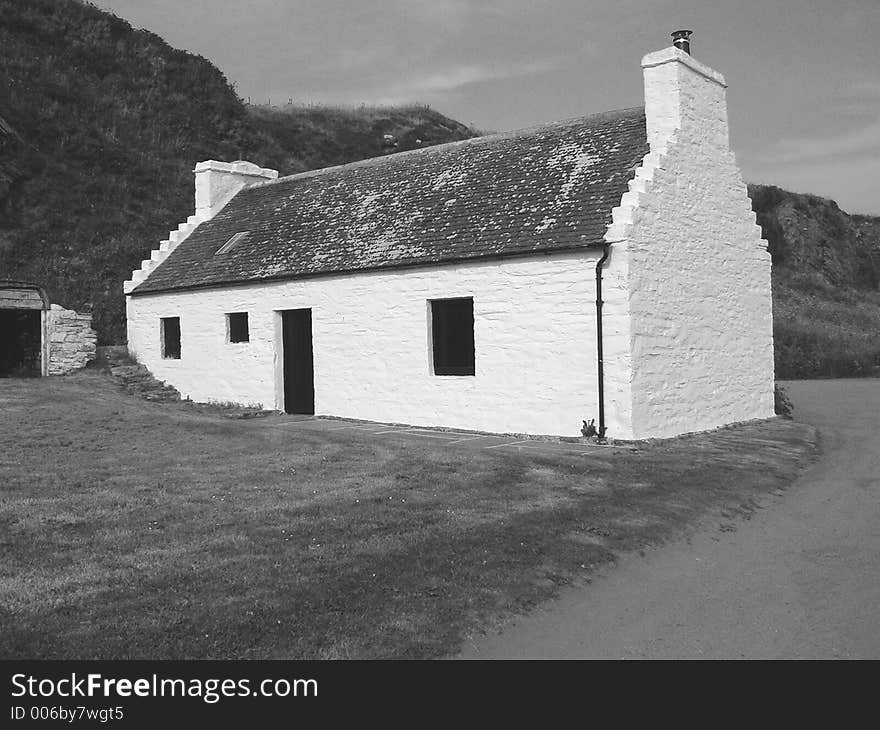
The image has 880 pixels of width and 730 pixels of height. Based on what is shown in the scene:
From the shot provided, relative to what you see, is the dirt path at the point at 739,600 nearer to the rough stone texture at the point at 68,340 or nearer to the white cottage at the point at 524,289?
the white cottage at the point at 524,289

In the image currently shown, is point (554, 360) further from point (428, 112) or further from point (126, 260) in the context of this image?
point (428, 112)

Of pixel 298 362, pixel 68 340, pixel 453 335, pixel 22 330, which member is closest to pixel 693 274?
pixel 453 335

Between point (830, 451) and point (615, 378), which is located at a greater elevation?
point (615, 378)

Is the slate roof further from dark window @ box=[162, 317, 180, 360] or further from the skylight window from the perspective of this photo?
dark window @ box=[162, 317, 180, 360]

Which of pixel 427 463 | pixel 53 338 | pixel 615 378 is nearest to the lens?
pixel 427 463

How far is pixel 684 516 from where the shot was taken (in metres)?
9.04

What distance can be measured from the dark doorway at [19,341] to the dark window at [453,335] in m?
11.9

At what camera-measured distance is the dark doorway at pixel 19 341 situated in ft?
72.6

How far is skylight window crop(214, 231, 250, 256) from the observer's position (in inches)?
838

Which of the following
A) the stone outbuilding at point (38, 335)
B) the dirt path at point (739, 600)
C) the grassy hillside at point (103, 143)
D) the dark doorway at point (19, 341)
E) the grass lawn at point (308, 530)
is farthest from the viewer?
the grassy hillside at point (103, 143)

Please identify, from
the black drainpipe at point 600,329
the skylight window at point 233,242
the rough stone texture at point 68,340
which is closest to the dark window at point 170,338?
the rough stone texture at point 68,340

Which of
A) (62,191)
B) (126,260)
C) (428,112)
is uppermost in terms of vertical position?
(428,112)
